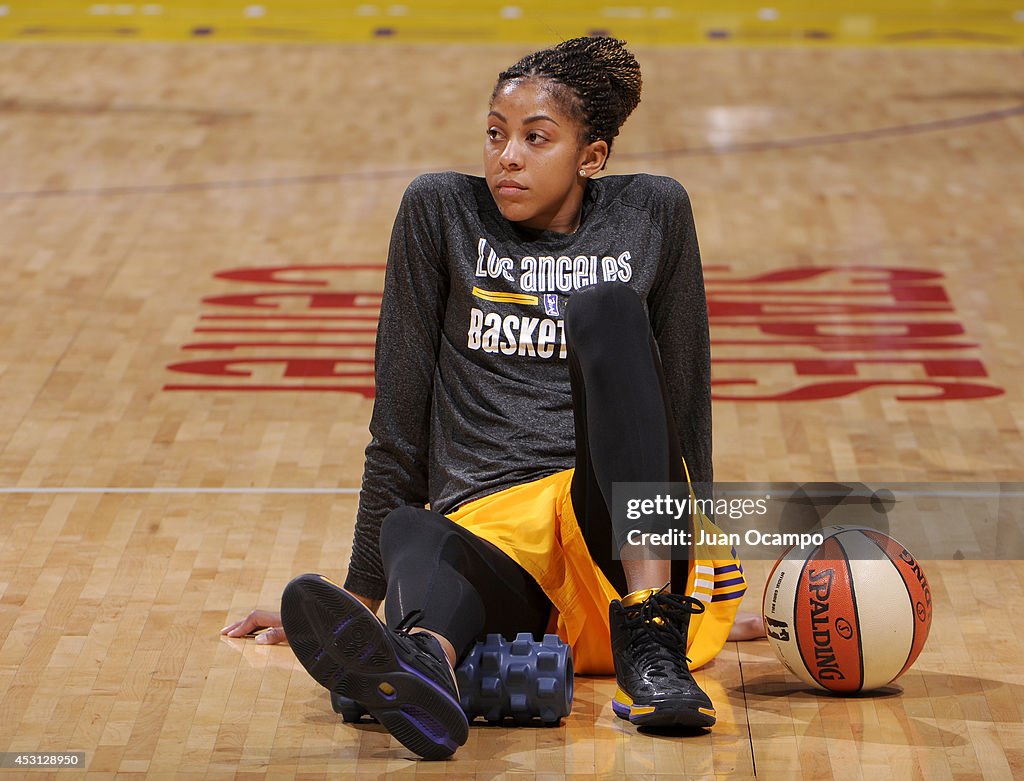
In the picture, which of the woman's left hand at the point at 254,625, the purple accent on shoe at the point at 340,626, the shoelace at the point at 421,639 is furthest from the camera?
the woman's left hand at the point at 254,625

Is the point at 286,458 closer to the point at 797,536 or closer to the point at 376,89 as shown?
the point at 797,536

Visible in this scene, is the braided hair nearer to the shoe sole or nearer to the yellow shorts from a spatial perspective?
the yellow shorts

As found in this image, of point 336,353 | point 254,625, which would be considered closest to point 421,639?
point 254,625

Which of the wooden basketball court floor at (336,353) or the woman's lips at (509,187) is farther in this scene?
the woman's lips at (509,187)

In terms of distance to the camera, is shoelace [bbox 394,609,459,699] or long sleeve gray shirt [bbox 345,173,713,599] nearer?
shoelace [bbox 394,609,459,699]

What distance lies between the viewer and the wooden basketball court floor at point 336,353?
2.66m

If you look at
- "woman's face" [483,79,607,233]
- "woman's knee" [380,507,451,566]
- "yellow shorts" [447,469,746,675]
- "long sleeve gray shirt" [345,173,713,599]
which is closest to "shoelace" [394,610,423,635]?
"woman's knee" [380,507,451,566]

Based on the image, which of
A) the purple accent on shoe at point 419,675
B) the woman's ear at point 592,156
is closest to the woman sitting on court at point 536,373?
the woman's ear at point 592,156

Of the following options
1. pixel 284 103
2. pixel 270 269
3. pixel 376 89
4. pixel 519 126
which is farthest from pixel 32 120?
pixel 519 126

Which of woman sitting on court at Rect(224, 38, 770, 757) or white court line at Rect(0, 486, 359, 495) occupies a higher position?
woman sitting on court at Rect(224, 38, 770, 757)

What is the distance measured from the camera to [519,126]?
2.84 m

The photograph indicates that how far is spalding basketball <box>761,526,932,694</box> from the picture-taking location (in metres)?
2.67

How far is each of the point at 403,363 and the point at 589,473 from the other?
1.53ft

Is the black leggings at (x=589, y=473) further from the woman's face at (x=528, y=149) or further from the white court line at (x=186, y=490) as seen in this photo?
the white court line at (x=186, y=490)
